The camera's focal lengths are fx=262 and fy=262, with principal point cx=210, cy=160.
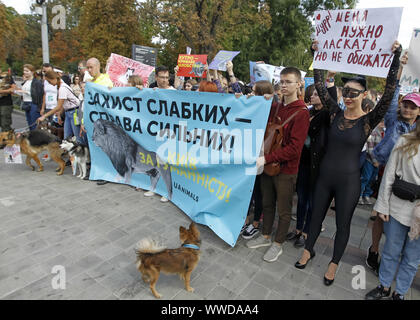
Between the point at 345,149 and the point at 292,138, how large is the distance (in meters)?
0.52

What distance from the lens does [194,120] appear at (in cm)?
372

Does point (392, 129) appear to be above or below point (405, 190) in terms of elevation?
above

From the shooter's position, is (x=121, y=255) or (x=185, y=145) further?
(x=185, y=145)

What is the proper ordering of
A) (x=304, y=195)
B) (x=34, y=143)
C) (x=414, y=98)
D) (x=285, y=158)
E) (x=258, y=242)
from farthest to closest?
(x=34, y=143), (x=304, y=195), (x=258, y=242), (x=285, y=158), (x=414, y=98)

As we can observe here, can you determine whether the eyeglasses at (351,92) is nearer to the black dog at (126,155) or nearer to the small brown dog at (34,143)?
the black dog at (126,155)

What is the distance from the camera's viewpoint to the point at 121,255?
9.82ft

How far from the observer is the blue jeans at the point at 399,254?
235cm

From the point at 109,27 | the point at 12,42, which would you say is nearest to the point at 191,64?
the point at 109,27

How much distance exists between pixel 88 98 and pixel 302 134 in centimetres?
405

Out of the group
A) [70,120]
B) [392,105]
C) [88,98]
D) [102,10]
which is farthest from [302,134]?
[102,10]

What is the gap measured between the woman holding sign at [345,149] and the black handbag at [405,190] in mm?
318

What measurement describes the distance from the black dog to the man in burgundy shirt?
1.74 meters

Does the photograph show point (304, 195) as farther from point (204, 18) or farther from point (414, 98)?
point (204, 18)
